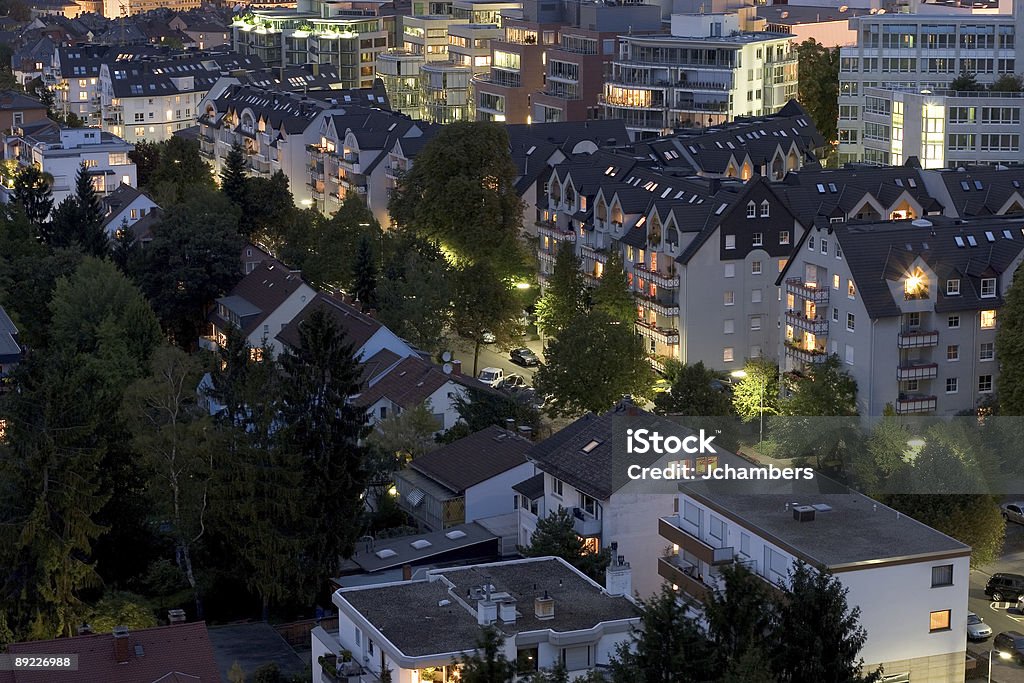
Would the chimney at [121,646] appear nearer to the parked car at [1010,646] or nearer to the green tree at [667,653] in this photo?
the green tree at [667,653]

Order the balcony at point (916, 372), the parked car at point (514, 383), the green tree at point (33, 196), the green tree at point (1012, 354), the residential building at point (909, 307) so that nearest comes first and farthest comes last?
the green tree at point (1012, 354) → the residential building at point (909, 307) → the balcony at point (916, 372) → the parked car at point (514, 383) → the green tree at point (33, 196)

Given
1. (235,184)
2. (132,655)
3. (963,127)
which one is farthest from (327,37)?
(132,655)

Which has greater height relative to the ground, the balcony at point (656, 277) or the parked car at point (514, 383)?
the balcony at point (656, 277)

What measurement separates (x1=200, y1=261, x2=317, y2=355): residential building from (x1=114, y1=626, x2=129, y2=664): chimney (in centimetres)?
3418

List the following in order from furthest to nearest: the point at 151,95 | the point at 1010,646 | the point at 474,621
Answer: the point at 151,95 → the point at 1010,646 → the point at 474,621

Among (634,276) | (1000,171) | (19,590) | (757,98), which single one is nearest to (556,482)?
(19,590)

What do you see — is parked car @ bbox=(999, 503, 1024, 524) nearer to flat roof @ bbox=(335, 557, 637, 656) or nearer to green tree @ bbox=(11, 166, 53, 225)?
flat roof @ bbox=(335, 557, 637, 656)

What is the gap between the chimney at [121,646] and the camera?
136 feet

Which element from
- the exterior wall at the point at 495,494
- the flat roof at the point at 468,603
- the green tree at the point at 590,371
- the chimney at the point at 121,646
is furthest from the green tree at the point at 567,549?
the green tree at the point at 590,371

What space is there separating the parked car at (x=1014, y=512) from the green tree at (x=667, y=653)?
2312 cm

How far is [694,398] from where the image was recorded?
6284 centimetres

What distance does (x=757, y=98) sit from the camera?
379ft

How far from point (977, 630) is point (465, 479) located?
1596cm

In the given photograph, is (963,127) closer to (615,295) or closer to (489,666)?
(615,295)
